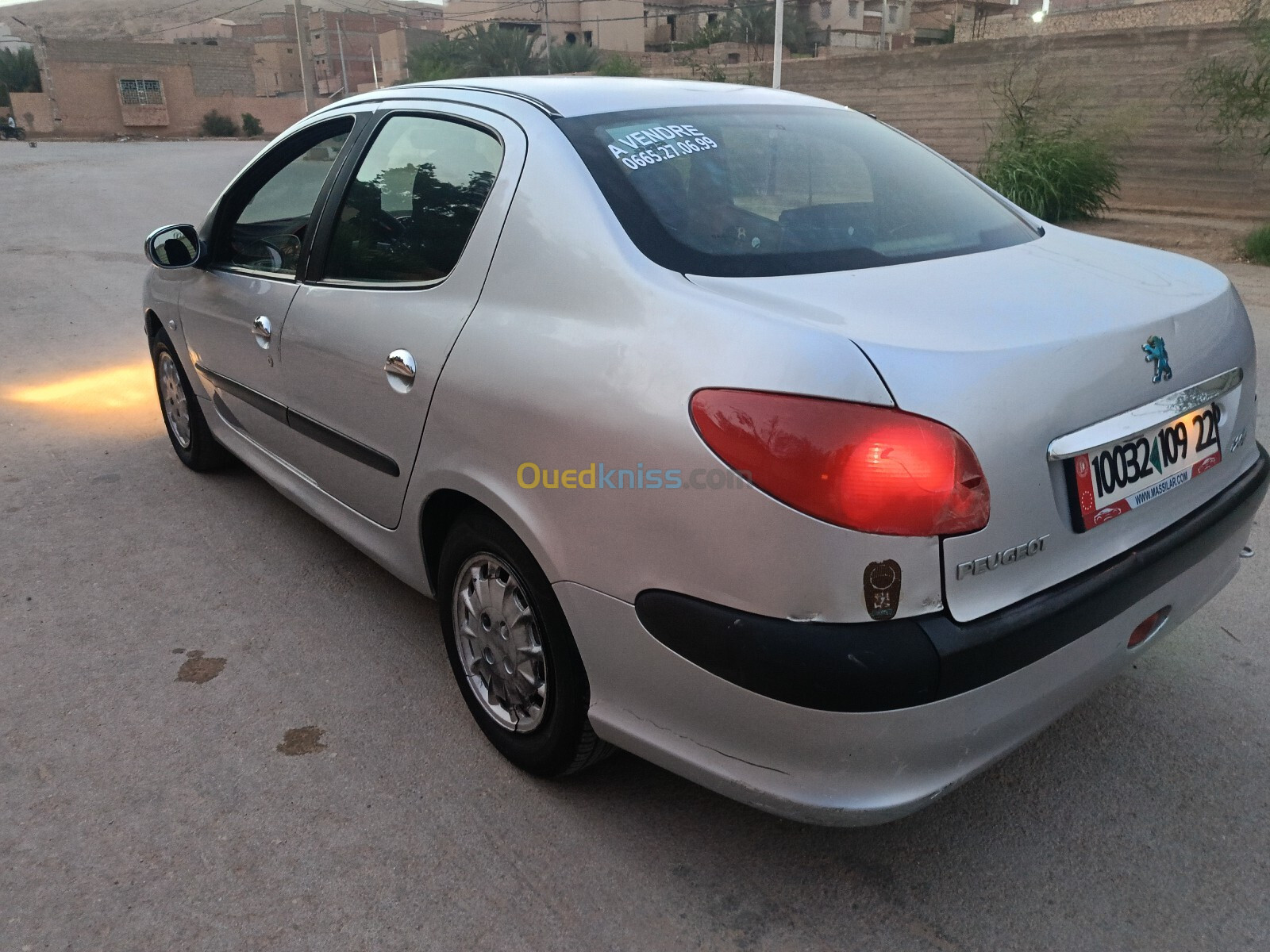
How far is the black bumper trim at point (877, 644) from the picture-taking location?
172cm

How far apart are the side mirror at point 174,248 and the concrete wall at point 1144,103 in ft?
47.1

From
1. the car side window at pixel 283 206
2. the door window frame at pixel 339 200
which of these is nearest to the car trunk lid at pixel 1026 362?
the door window frame at pixel 339 200

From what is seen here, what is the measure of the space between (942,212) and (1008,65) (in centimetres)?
1578

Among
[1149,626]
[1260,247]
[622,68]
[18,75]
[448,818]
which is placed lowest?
[448,818]

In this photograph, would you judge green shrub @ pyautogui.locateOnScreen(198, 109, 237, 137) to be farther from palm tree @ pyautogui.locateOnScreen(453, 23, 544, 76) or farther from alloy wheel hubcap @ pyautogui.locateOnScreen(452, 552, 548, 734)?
alloy wheel hubcap @ pyautogui.locateOnScreen(452, 552, 548, 734)

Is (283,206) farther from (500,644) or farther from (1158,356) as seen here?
(1158,356)

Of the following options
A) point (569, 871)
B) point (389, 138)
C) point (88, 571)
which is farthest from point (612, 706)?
point (88, 571)

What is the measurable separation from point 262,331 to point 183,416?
5.23ft

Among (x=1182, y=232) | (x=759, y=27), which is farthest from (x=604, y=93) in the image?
(x=759, y=27)

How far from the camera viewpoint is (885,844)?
2.29 m

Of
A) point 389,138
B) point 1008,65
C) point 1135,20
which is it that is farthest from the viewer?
point 1135,20

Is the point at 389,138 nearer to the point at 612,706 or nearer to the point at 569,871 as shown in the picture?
the point at 612,706

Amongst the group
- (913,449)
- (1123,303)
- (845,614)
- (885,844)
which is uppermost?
(1123,303)

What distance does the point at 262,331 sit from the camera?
3.32 m
